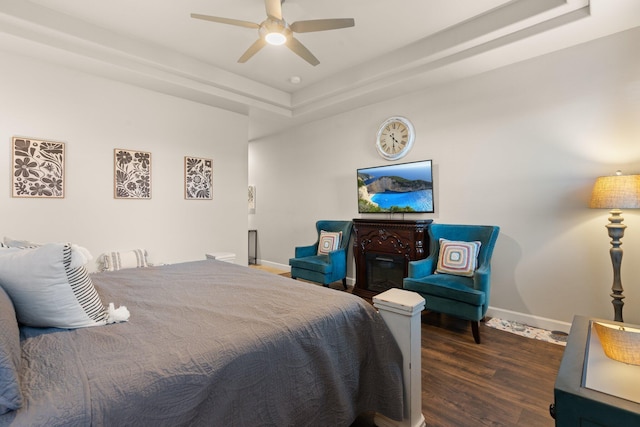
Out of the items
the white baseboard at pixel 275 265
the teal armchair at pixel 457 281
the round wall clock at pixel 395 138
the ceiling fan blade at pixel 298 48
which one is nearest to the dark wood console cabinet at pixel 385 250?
the teal armchair at pixel 457 281

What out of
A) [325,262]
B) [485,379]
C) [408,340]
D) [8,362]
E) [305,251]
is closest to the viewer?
[8,362]

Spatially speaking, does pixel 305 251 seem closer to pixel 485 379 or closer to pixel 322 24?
pixel 485 379

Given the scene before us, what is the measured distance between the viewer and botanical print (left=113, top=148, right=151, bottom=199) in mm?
3566

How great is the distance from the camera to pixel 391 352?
4.94 ft

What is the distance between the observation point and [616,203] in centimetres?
233

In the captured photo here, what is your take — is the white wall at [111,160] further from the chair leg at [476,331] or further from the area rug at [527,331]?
the area rug at [527,331]

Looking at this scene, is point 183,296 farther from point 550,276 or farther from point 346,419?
point 550,276

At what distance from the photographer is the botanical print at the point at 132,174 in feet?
11.7

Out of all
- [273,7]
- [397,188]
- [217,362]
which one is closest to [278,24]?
[273,7]

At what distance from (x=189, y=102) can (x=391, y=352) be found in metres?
4.10

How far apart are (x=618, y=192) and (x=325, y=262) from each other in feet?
9.92

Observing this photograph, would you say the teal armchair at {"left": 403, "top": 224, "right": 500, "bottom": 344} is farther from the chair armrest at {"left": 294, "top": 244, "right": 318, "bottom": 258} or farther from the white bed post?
the chair armrest at {"left": 294, "top": 244, "right": 318, "bottom": 258}

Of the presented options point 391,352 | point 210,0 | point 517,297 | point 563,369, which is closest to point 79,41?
point 210,0

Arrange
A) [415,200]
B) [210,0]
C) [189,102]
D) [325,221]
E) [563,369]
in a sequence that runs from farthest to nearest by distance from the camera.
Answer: [325,221]
[189,102]
[415,200]
[210,0]
[563,369]
